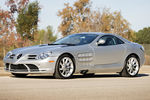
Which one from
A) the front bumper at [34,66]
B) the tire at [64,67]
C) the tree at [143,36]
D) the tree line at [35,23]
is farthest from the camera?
the tree at [143,36]

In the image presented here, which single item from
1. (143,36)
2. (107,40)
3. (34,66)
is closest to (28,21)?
(107,40)

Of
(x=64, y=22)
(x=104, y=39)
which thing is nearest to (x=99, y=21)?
(x=64, y=22)

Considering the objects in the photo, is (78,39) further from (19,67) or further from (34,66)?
(19,67)

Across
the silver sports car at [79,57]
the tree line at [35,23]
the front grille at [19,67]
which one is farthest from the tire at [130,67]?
the tree line at [35,23]

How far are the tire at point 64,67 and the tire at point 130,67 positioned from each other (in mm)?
2222

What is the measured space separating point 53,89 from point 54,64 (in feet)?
8.86

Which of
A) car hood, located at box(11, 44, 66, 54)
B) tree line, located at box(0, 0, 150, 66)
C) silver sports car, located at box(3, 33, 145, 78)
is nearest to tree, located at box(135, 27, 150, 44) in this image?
tree line, located at box(0, 0, 150, 66)

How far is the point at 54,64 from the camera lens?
11672 mm

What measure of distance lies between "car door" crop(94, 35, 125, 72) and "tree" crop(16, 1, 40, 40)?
25.0m

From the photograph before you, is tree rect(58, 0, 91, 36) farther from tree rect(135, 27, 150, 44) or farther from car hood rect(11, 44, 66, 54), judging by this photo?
car hood rect(11, 44, 66, 54)

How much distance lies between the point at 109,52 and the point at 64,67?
1.98m

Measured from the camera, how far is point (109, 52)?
13109 millimetres

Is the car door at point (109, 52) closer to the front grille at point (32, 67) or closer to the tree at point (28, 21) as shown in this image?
the front grille at point (32, 67)

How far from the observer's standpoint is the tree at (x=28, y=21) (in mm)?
Result: 38156
